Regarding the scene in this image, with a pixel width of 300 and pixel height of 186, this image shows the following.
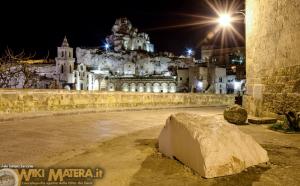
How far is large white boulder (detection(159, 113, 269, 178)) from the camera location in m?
3.88

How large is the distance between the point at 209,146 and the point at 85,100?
13.3 metres

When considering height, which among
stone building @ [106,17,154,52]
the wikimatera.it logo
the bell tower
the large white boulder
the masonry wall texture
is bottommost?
the wikimatera.it logo

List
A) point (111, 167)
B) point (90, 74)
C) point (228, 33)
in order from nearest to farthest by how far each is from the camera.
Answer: point (111, 167)
point (90, 74)
point (228, 33)

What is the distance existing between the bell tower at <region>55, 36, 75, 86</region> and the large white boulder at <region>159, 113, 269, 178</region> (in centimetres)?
8230

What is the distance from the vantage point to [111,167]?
4328mm

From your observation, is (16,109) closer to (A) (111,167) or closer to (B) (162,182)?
(A) (111,167)

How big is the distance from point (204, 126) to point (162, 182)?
4.01ft

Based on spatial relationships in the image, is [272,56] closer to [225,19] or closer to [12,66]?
[225,19]

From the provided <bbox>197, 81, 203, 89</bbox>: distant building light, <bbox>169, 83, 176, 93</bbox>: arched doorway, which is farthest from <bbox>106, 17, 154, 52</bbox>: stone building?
<bbox>197, 81, 203, 89</bbox>: distant building light

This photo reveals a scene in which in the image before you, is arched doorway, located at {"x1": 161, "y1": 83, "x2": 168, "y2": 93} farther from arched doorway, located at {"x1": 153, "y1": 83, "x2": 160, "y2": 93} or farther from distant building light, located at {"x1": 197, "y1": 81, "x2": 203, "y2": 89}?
distant building light, located at {"x1": 197, "y1": 81, "x2": 203, "y2": 89}

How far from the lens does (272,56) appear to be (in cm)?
983

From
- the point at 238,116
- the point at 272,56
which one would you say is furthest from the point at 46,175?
the point at 272,56

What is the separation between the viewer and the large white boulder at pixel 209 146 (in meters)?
3.88

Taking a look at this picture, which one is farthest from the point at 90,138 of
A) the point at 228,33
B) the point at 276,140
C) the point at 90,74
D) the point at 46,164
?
the point at 228,33
